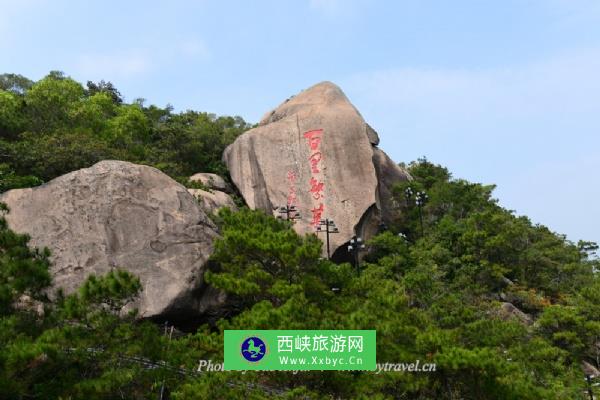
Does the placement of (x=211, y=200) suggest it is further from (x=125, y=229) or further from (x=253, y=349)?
(x=253, y=349)

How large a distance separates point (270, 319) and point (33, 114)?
1613 cm

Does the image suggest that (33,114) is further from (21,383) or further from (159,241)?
(21,383)

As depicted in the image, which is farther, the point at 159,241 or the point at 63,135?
the point at 63,135

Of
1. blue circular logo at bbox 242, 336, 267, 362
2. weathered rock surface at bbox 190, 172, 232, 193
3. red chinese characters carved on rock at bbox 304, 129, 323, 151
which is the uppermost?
red chinese characters carved on rock at bbox 304, 129, 323, 151

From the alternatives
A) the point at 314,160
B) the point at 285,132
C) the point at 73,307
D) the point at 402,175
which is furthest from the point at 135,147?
the point at 73,307

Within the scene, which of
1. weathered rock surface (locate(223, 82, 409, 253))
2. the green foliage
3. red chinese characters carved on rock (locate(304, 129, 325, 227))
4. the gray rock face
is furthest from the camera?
weathered rock surface (locate(223, 82, 409, 253))

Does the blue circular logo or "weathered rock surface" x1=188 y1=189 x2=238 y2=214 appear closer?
the blue circular logo

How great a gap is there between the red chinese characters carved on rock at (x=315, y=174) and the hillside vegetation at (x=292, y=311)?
2.35 meters

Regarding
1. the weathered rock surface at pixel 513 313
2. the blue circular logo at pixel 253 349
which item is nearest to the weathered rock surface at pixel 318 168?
the weathered rock surface at pixel 513 313

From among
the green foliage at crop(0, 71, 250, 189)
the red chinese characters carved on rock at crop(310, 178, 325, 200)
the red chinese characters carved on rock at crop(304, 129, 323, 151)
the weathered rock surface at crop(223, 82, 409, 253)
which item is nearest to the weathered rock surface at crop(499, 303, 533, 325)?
the weathered rock surface at crop(223, 82, 409, 253)

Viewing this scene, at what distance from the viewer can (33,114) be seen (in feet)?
60.5

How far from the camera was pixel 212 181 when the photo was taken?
18891mm

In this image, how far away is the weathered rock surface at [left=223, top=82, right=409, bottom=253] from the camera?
683 inches

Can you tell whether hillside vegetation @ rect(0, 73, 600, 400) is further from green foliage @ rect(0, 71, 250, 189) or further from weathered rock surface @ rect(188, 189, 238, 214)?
weathered rock surface @ rect(188, 189, 238, 214)
